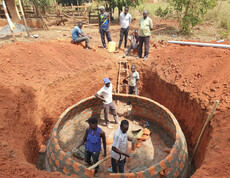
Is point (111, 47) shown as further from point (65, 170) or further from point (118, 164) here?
point (65, 170)

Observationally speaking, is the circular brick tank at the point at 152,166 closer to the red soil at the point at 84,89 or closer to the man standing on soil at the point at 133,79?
the red soil at the point at 84,89

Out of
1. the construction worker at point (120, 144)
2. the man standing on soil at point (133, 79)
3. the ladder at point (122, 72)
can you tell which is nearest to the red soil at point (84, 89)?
the ladder at point (122, 72)

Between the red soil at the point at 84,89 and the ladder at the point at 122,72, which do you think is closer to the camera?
the red soil at the point at 84,89

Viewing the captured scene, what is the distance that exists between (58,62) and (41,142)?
3.23 metres

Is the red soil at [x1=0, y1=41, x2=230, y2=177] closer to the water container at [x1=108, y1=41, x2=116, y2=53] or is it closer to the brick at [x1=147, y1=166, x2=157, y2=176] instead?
the water container at [x1=108, y1=41, x2=116, y2=53]

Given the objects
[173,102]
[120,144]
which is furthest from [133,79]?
[120,144]

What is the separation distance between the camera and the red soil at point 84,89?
12.3 feet

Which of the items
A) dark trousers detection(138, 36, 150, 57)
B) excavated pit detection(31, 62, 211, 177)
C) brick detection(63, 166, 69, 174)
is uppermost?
dark trousers detection(138, 36, 150, 57)

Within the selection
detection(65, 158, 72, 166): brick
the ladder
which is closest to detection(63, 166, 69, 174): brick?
detection(65, 158, 72, 166): brick

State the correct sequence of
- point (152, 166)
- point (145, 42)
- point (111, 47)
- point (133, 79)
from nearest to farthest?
point (152, 166) < point (133, 79) < point (145, 42) < point (111, 47)

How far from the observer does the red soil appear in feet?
12.3

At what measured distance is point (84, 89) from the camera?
24.9 ft

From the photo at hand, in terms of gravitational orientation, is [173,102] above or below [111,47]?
below

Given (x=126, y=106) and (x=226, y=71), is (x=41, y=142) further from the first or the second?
(x=226, y=71)
